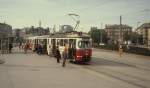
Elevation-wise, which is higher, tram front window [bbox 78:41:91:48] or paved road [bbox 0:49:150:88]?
tram front window [bbox 78:41:91:48]

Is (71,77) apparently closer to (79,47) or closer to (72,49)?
(79,47)

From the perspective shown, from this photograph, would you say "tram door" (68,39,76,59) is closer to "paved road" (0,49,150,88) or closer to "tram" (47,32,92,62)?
"tram" (47,32,92,62)

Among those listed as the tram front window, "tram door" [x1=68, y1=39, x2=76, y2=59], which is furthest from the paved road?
"tram door" [x1=68, y1=39, x2=76, y2=59]

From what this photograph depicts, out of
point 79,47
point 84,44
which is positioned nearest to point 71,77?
point 79,47

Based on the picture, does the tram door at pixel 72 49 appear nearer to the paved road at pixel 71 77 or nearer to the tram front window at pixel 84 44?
the tram front window at pixel 84 44

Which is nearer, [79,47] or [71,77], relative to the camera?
[71,77]

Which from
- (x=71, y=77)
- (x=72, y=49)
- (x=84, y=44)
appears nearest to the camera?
(x=71, y=77)

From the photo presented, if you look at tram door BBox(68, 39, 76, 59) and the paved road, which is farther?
tram door BBox(68, 39, 76, 59)

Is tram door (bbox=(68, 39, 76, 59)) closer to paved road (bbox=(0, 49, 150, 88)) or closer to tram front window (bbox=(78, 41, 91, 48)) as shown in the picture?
tram front window (bbox=(78, 41, 91, 48))

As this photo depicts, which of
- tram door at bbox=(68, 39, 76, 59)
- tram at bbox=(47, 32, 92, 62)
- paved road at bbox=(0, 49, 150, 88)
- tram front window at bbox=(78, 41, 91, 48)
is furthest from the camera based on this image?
tram door at bbox=(68, 39, 76, 59)

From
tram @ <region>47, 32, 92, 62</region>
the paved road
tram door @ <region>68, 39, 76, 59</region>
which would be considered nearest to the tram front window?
tram @ <region>47, 32, 92, 62</region>

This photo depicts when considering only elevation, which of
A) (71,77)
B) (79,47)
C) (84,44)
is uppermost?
(84,44)

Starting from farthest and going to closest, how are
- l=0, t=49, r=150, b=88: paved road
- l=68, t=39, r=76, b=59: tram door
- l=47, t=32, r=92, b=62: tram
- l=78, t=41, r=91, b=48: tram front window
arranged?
1. l=68, t=39, r=76, b=59: tram door
2. l=78, t=41, r=91, b=48: tram front window
3. l=47, t=32, r=92, b=62: tram
4. l=0, t=49, r=150, b=88: paved road

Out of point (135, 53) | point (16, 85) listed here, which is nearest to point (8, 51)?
point (135, 53)
